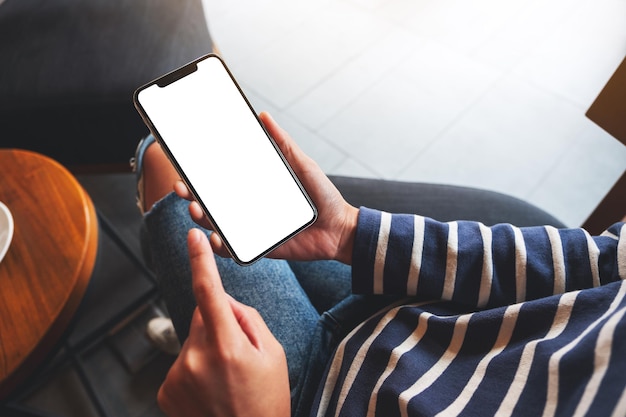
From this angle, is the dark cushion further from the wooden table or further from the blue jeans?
A: the blue jeans

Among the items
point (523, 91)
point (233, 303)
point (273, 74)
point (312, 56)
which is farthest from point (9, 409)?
point (523, 91)

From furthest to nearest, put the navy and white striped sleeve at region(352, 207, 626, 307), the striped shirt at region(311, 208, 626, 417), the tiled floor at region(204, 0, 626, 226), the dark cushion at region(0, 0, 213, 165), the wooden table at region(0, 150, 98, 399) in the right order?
the tiled floor at region(204, 0, 626, 226) < the dark cushion at region(0, 0, 213, 165) < the wooden table at region(0, 150, 98, 399) < the navy and white striped sleeve at region(352, 207, 626, 307) < the striped shirt at region(311, 208, 626, 417)

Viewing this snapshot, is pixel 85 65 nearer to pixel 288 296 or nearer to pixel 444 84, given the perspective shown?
pixel 288 296

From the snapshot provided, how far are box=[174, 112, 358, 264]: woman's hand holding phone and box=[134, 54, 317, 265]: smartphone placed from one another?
12mm

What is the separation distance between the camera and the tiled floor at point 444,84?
4.05 ft

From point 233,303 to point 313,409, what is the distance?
0.14 m

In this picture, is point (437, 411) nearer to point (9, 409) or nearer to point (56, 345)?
point (56, 345)

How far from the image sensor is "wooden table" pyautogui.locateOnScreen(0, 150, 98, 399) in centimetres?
59

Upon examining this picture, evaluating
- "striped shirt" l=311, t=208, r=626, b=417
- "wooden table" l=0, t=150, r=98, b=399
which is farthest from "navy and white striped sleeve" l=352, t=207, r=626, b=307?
"wooden table" l=0, t=150, r=98, b=399

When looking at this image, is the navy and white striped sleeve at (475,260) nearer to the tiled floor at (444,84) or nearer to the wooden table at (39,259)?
the wooden table at (39,259)

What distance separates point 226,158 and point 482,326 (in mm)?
353

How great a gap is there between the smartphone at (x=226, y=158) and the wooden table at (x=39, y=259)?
222 mm

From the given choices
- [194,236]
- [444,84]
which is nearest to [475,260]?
[194,236]

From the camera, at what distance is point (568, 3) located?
166 centimetres
